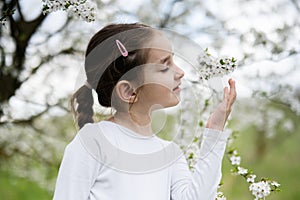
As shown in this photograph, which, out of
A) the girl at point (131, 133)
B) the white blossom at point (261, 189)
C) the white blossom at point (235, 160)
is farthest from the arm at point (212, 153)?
the white blossom at point (235, 160)

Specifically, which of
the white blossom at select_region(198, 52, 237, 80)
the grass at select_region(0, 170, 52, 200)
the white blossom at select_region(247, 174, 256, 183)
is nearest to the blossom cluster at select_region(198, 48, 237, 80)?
the white blossom at select_region(198, 52, 237, 80)

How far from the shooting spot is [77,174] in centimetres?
89

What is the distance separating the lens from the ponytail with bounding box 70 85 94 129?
3.29 ft

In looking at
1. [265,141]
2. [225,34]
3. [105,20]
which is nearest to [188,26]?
[225,34]

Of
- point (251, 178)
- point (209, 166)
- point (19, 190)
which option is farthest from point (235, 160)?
point (19, 190)

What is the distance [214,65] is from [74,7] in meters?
0.29

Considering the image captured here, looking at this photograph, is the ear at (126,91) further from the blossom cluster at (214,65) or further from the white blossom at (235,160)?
the white blossom at (235,160)

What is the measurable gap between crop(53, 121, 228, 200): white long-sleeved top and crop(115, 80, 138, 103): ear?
6cm

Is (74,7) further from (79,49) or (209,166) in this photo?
(79,49)

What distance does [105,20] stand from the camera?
6.07ft

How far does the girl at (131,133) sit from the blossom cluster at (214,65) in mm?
52

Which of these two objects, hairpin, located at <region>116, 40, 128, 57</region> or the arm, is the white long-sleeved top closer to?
the arm

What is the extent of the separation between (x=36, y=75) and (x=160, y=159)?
3.30 ft

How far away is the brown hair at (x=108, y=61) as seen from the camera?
0.96 m
